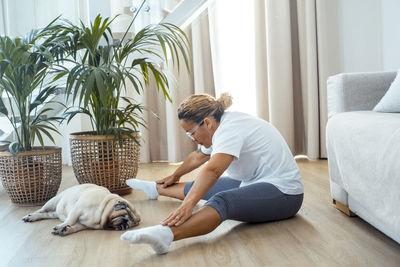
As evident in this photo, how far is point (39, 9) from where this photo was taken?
118 inches

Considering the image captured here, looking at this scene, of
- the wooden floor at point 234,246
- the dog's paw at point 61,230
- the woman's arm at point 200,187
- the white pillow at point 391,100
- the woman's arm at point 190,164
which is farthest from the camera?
the woman's arm at point 190,164

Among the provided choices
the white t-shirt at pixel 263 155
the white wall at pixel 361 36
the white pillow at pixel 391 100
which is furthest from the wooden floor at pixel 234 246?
the white wall at pixel 361 36

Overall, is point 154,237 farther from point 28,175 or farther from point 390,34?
point 390,34

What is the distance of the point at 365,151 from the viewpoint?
157 centimetres

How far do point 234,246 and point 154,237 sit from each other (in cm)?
31

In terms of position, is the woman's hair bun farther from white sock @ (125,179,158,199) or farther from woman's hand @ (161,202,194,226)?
white sock @ (125,179,158,199)

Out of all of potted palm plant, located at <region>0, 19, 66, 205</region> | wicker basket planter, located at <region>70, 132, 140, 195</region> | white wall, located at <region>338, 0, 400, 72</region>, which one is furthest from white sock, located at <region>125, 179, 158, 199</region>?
white wall, located at <region>338, 0, 400, 72</region>

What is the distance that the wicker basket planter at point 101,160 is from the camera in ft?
8.59

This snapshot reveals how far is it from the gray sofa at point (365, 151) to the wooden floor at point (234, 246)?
109mm

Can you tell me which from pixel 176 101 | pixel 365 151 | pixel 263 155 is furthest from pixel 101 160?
pixel 365 151

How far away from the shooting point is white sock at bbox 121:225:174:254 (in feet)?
4.73

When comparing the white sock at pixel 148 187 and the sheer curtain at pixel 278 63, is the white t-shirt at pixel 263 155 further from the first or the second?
the sheer curtain at pixel 278 63

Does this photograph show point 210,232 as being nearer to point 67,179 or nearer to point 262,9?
point 67,179

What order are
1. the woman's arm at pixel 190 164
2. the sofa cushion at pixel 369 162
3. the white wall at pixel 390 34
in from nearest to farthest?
the sofa cushion at pixel 369 162 < the woman's arm at pixel 190 164 < the white wall at pixel 390 34
